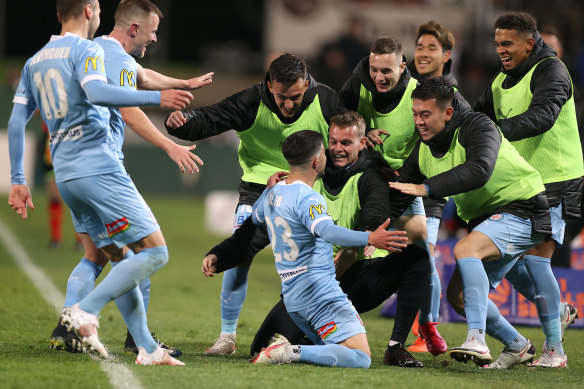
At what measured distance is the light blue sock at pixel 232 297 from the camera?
237 inches

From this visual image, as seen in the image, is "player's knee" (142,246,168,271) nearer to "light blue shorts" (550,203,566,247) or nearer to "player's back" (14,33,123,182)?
"player's back" (14,33,123,182)

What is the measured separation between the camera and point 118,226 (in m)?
4.88

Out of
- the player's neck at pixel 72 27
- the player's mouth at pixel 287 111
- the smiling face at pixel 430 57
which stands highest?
the player's neck at pixel 72 27

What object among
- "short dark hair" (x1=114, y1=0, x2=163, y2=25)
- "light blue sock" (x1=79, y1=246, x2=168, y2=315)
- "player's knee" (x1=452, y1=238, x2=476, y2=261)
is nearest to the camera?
"light blue sock" (x1=79, y1=246, x2=168, y2=315)

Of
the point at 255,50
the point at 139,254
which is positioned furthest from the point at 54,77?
the point at 255,50

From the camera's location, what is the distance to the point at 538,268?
19.3ft

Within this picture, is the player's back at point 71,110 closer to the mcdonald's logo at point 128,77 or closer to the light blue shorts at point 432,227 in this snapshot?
the mcdonald's logo at point 128,77

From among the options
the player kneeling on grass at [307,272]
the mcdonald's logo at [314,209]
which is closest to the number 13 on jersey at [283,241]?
the player kneeling on grass at [307,272]

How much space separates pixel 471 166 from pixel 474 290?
0.75 m

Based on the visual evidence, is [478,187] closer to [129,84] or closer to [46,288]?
[129,84]

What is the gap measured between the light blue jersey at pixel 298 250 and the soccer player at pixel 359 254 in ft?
1.42

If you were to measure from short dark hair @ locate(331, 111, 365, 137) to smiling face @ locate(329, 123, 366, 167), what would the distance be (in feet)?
0.06

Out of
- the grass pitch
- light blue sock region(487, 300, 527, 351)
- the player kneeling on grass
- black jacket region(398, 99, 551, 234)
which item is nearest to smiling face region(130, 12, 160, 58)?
the player kneeling on grass

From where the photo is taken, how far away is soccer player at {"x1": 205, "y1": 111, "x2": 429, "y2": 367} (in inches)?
216
